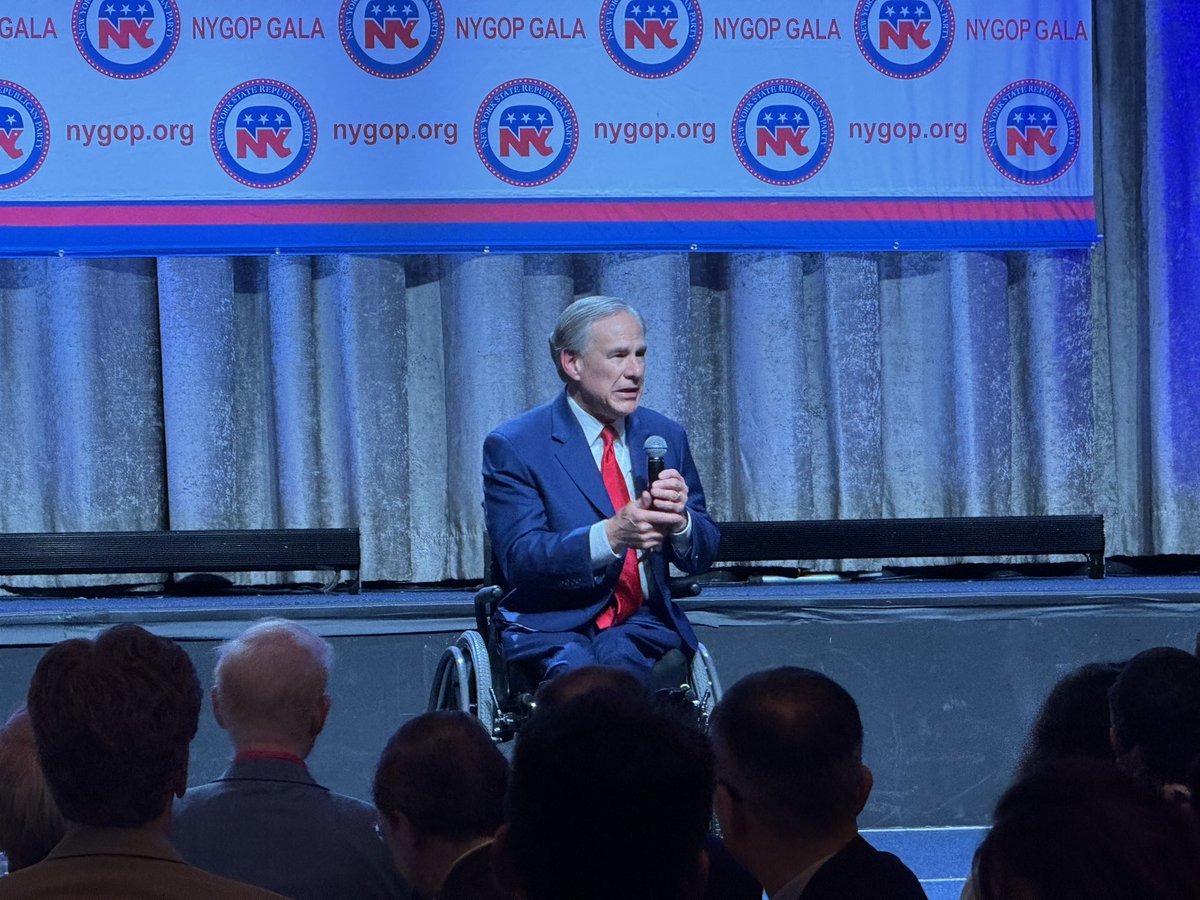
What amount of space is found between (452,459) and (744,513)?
951 millimetres

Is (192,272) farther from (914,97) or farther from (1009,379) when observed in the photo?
(1009,379)

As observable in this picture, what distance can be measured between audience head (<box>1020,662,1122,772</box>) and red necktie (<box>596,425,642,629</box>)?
1.15 metres

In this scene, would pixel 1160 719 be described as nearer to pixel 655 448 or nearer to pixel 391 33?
pixel 655 448

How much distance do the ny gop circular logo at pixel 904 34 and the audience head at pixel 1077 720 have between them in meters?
2.92

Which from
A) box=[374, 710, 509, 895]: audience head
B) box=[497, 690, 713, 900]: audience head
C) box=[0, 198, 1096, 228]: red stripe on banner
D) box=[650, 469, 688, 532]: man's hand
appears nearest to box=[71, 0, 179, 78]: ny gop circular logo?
box=[0, 198, 1096, 228]: red stripe on banner

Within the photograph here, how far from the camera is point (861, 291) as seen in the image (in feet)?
16.5

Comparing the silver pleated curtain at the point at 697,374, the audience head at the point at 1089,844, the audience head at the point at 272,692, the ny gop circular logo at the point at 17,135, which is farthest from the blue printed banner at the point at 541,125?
the audience head at the point at 1089,844

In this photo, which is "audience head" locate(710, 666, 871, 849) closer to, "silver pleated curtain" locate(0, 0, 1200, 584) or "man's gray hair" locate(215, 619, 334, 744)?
"man's gray hair" locate(215, 619, 334, 744)

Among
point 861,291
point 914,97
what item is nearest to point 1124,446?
point 861,291

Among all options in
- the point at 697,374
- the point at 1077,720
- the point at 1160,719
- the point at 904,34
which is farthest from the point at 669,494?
the point at 904,34

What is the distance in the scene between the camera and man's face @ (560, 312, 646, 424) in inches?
126

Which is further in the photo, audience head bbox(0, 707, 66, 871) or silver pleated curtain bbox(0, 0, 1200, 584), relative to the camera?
silver pleated curtain bbox(0, 0, 1200, 584)

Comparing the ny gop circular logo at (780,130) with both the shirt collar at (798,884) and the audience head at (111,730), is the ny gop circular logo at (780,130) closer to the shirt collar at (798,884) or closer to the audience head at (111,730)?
the shirt collar at (798,884)

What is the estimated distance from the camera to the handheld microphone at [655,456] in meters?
2.98
